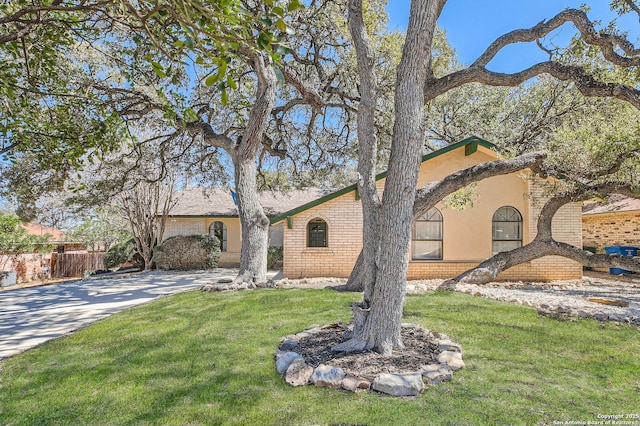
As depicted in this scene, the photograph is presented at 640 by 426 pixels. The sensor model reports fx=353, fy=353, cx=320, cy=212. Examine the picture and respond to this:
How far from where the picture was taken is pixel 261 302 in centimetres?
738

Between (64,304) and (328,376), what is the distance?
7.81 m

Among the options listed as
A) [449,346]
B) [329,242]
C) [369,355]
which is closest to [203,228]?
[329,242]

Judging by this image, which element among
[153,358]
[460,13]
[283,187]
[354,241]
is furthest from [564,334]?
[283,187]

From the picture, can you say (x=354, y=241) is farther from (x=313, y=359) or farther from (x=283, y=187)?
(x=313, y=359)

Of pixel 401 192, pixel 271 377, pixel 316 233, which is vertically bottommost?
pixel 271 377

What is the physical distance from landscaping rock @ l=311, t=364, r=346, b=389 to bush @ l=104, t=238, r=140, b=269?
1572 cm

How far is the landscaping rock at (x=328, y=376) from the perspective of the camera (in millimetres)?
3521

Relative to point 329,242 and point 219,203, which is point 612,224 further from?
point 219,203

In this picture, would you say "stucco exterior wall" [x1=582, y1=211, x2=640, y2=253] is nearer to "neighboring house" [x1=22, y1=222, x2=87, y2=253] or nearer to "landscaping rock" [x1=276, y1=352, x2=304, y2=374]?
"landscaping rock" [x1=276, y1=352, x2=304, y2=374]

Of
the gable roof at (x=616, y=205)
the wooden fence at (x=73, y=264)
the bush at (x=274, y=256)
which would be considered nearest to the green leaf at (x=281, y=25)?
the gable roof at (x=616, y=205)

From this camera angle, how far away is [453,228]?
11.9 metres

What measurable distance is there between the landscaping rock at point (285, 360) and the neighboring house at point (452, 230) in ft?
24.6

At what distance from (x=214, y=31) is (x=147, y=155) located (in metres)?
11.3

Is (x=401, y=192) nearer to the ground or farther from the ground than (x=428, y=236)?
farther from the ground
